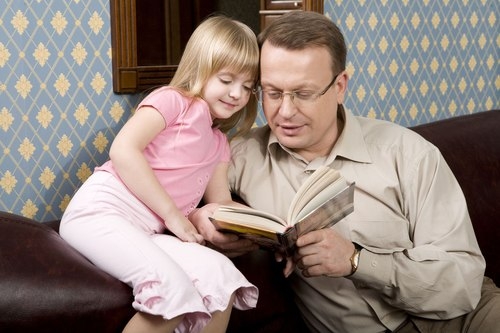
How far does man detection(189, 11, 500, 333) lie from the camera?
7.48 ft

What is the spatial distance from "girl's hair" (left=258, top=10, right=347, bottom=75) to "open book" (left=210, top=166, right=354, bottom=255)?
0.45m

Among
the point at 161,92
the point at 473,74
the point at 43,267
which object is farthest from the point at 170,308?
the point at 473,74

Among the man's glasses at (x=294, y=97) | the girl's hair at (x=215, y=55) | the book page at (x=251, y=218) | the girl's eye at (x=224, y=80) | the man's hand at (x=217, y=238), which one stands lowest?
the man's hand at (x=217, y=238)

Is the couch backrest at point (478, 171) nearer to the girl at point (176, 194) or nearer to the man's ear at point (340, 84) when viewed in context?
the man's ear at point (340, 84)

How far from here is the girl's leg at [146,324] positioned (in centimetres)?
189

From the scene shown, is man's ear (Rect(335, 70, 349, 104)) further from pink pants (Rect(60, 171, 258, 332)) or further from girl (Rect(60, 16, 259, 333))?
pink pants (Rect(60, 171, 258, 332))

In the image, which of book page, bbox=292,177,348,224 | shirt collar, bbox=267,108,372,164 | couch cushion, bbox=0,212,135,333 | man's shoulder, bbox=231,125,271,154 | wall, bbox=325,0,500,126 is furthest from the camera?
wall, bbox=325,0,500,126

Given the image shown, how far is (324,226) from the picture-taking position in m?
2.08

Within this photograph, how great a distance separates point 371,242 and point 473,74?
6.24 feet

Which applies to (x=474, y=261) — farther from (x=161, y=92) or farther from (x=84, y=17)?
(x=84, y=17)


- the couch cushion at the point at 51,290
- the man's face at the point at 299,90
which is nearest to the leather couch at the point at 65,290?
the couch cushion at the point at 51,290

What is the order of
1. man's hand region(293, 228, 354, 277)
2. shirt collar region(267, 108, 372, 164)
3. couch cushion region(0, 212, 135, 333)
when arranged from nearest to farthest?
couch cushion region(0, 212, 135, 333)
man's hand region(293, 228, 354, 277)
shirt collar region(267, 108, 372, 164)

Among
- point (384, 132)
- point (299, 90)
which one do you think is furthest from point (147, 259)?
point (384, 132)

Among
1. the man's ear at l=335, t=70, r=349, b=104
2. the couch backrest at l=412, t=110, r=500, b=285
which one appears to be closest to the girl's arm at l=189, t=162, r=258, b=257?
the man's ear at l=335, t=70, r=349, b=104
